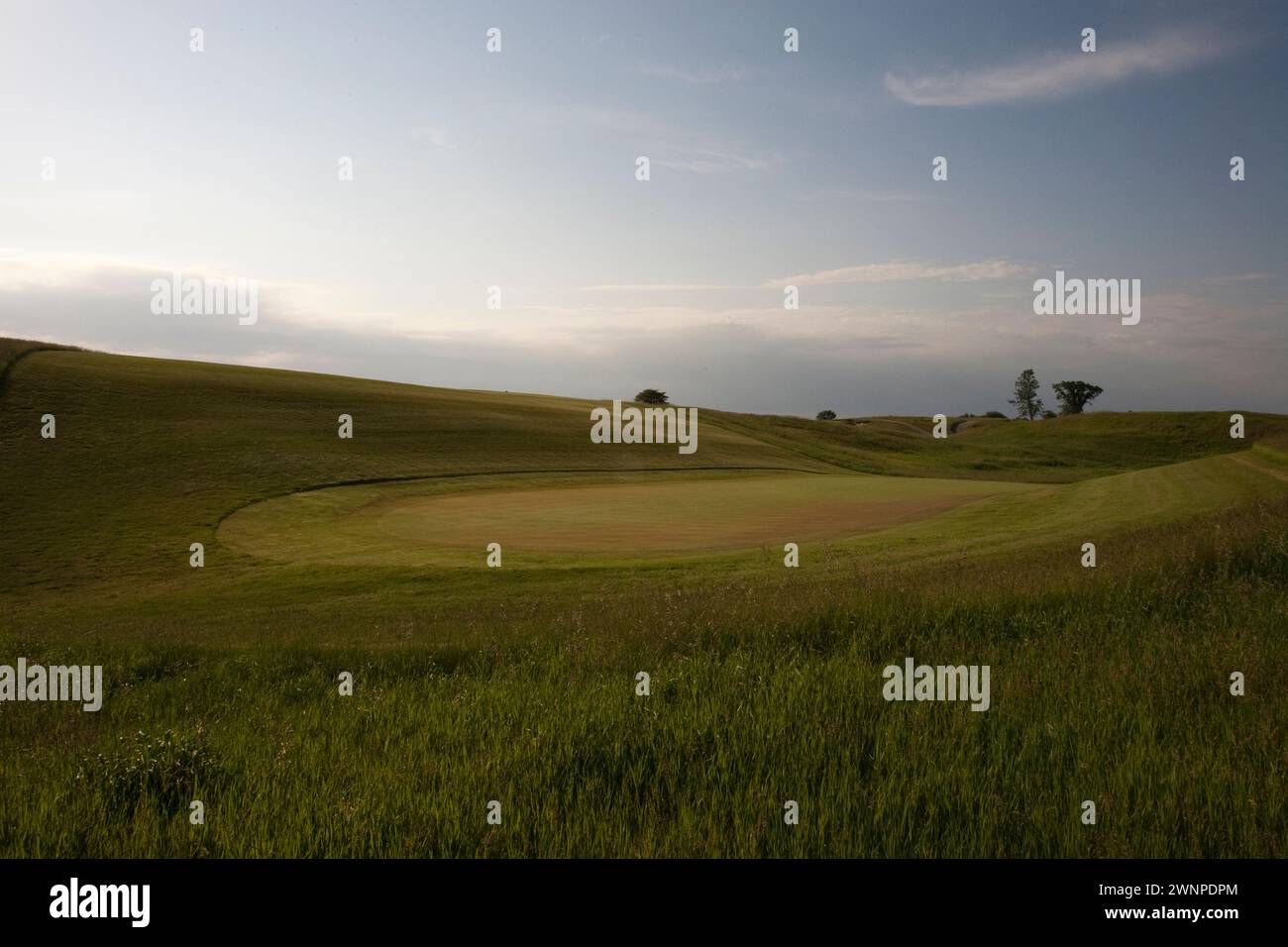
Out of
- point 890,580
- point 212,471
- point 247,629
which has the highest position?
point 212,471

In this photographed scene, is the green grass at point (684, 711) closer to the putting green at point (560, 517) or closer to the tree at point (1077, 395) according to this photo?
the putting green at point (560, 517)

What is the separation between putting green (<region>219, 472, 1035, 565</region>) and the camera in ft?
90.6

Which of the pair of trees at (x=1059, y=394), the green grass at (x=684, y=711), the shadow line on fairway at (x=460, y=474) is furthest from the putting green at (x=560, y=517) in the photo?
the pair of trees at (x=1059, y=394)

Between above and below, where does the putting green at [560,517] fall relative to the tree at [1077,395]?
below

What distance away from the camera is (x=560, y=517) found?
35.2 m

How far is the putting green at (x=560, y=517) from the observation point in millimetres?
27609

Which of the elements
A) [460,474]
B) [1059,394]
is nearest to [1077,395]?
[1059,394]

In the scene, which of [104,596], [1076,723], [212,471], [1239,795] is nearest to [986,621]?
[1076,723]

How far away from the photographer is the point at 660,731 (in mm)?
5539

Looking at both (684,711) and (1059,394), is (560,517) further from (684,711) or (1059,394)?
(1059,394)

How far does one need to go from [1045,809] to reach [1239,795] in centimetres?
118

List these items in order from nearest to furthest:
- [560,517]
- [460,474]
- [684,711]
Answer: [684,711] → [560,517] → [460,474]
